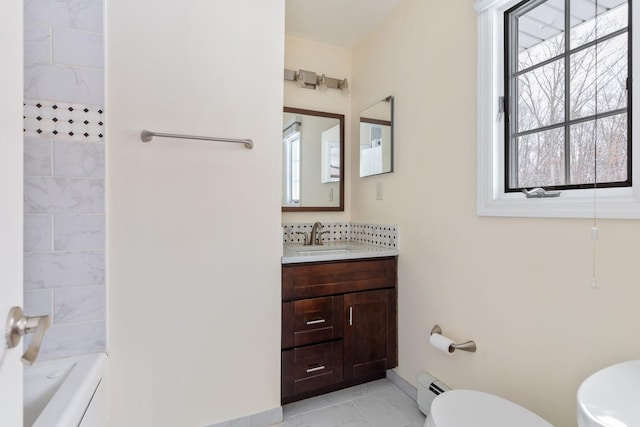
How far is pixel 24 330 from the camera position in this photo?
59 centimetres

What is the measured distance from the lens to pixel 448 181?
167cm

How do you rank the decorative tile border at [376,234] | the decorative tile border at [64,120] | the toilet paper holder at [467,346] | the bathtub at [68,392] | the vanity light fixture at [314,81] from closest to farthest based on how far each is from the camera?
the bathtub at [68,392]
the decorative tile border at [64,120]
the toilet paper holder at [467,346]
the decorative tile border at [376,234]
the vanity light fixture at [314,81]

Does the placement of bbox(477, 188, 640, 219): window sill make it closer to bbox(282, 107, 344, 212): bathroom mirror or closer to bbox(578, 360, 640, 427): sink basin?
bbox(578, 360, 640, 427): sink basin

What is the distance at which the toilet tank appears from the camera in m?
1.65

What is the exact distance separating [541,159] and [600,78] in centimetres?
33

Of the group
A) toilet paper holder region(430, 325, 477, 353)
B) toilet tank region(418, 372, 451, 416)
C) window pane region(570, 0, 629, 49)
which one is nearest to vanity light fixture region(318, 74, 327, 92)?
window pane region(570, 0, 629, 49)

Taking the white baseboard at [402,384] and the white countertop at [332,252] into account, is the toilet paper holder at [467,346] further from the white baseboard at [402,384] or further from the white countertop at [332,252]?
the white countertop at [332,252]

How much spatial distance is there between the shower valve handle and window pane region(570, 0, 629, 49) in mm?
1832

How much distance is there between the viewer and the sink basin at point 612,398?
2.16 feet

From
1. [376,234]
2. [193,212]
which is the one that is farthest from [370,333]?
[193,212]

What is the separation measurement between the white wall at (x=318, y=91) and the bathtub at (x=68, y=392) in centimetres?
140

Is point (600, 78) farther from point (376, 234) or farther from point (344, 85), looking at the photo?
point (344, 85)
